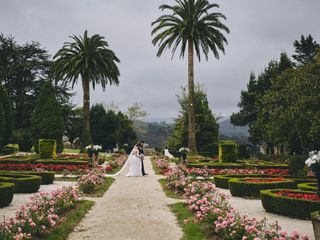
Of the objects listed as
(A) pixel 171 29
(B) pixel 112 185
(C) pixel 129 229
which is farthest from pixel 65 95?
(C) pixel 129 229

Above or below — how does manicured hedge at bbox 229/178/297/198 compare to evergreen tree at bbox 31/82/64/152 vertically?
below

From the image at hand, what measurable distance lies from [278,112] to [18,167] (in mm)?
21806

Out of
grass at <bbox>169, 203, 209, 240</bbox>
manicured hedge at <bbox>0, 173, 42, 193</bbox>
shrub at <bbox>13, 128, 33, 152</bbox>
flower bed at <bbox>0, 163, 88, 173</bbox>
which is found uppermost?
shrub at <bbox>13, 128, 33, 152</bbox>

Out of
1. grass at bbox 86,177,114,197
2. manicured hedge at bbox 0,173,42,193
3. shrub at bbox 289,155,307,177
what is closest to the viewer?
grass at bbox 86,177,114,197

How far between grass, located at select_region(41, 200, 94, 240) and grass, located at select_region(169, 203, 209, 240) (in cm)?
257

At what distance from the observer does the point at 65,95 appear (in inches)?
2090

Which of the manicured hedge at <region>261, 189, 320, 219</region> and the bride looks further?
the bride

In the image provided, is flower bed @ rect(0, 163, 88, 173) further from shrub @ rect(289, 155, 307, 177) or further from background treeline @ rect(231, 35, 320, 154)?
background treeline @ rect(231, 35, 320, 154)

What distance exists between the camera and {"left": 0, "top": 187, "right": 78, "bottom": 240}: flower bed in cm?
671

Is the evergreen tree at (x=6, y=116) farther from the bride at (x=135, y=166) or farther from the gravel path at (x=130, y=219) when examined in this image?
the gravel path at (x=130, y=219)

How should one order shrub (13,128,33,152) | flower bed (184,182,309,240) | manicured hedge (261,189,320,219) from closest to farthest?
1. flower bed (184,182,309,240)
2. manicured hedge (261,189,320,219)
3. shrub (13,128,33,152)

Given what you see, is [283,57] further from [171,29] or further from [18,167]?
[18,167]

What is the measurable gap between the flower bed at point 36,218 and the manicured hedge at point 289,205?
5.73 metres

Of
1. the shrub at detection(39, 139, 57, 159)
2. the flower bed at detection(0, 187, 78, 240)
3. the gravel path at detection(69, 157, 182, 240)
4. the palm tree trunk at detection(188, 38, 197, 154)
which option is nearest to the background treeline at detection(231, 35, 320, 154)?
the palm tree trunk at detection(188, 38, 197, 154)
